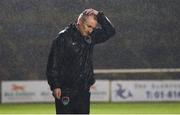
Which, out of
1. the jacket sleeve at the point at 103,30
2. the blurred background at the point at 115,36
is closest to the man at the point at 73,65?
the jacket sleeve at the point at 103,30

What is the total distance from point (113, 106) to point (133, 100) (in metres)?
1.02

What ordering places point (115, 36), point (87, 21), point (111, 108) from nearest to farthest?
point (87, 21) < point (111, 108) < point (115, 36)

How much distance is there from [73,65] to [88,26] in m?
0.43

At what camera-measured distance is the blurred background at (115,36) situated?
71.6 ft

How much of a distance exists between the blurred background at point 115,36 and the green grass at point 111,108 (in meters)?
5.72

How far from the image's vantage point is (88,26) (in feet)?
19.9

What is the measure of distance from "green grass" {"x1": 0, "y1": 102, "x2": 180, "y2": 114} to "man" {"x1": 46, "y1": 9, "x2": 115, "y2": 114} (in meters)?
7.69

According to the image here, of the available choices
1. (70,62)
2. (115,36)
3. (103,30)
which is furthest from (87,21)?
(115,36)

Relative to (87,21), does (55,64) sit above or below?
below

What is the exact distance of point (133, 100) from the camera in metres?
16.4

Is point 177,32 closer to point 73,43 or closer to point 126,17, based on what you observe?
point 126,17

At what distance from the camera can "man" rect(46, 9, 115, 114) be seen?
6.06 meters

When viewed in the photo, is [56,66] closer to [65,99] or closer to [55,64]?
[55,64]

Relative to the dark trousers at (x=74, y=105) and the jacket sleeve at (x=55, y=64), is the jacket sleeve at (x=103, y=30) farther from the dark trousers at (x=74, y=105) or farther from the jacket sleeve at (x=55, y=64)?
the dark trousers at (x=74, y=105)
